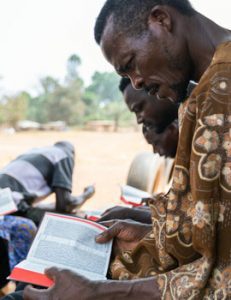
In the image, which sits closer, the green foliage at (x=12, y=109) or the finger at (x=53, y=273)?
the finger at (x=53, y=273)

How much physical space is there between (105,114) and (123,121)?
1.58 m

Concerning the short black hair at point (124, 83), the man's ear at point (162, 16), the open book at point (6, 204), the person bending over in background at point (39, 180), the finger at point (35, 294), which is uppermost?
the man's ear at point (162, 16)

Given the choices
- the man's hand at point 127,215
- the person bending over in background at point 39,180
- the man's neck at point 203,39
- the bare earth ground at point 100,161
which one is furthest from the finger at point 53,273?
the bare earth ground at point 100,161

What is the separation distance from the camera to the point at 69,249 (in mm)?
1113

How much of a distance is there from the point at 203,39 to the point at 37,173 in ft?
6.49

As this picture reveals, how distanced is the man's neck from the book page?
24.5 inches

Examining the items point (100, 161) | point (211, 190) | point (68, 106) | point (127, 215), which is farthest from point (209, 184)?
Answer: point (68, 106)

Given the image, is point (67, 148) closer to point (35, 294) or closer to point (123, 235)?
point (123, 235)

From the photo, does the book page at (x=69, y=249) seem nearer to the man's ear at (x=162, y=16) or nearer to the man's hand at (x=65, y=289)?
the man's hand at (x=65, y=289)

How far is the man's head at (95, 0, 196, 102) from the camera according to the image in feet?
3.39

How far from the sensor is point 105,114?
63.7 feet

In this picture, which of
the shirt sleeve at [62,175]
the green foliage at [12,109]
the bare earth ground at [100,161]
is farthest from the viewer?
the green foliage at [12,109]

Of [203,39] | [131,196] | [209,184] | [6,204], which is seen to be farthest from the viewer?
[131,196]

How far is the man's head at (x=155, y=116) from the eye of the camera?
7.36 feet
